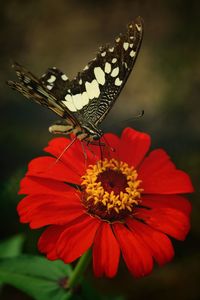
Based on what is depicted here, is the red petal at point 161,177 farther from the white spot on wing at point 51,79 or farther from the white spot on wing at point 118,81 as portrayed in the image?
the white spot on wing at point 51,79

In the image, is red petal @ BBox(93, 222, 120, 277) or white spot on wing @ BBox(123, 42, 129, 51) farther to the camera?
white spot on wing @ BBox(123, 42, 129, 51)

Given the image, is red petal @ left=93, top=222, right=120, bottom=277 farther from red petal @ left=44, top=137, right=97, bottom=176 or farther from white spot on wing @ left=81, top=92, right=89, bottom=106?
white spot on wing @ left=81, top=92, right=89, bottom=106

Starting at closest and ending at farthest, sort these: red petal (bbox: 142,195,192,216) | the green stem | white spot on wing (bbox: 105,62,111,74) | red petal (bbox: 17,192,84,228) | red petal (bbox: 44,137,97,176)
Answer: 1. red petal (bbox: 17,192,84,228)
2. the green stem
3. red petal (bbox: 142,195,192,216)
4. red petal (bbox: 44,137,97,176)
5. white spot on wing (bbox: 105,62,111,74)

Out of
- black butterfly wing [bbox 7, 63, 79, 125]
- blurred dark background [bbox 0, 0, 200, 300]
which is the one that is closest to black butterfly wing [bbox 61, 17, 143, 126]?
black butterfly wing [bbox 7, 63, 79, 125]

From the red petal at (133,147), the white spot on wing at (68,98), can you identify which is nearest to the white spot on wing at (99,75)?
the white spot on wing at (68,98)

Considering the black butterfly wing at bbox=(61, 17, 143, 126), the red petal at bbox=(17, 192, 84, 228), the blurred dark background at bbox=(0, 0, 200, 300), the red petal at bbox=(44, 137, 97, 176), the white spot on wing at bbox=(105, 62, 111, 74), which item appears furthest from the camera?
the blurred dark background at bbox=(0, 0, 200, 300)

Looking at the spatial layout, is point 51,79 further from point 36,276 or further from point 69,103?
point 36,276

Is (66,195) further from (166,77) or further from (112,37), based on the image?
(112,37)

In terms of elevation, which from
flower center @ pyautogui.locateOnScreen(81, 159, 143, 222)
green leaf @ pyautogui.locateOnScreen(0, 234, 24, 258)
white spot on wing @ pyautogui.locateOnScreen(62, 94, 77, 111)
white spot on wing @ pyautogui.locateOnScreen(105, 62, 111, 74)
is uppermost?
white spot on wing @ pyautogui.locateOnScreen(105, 62, 111, 74)
